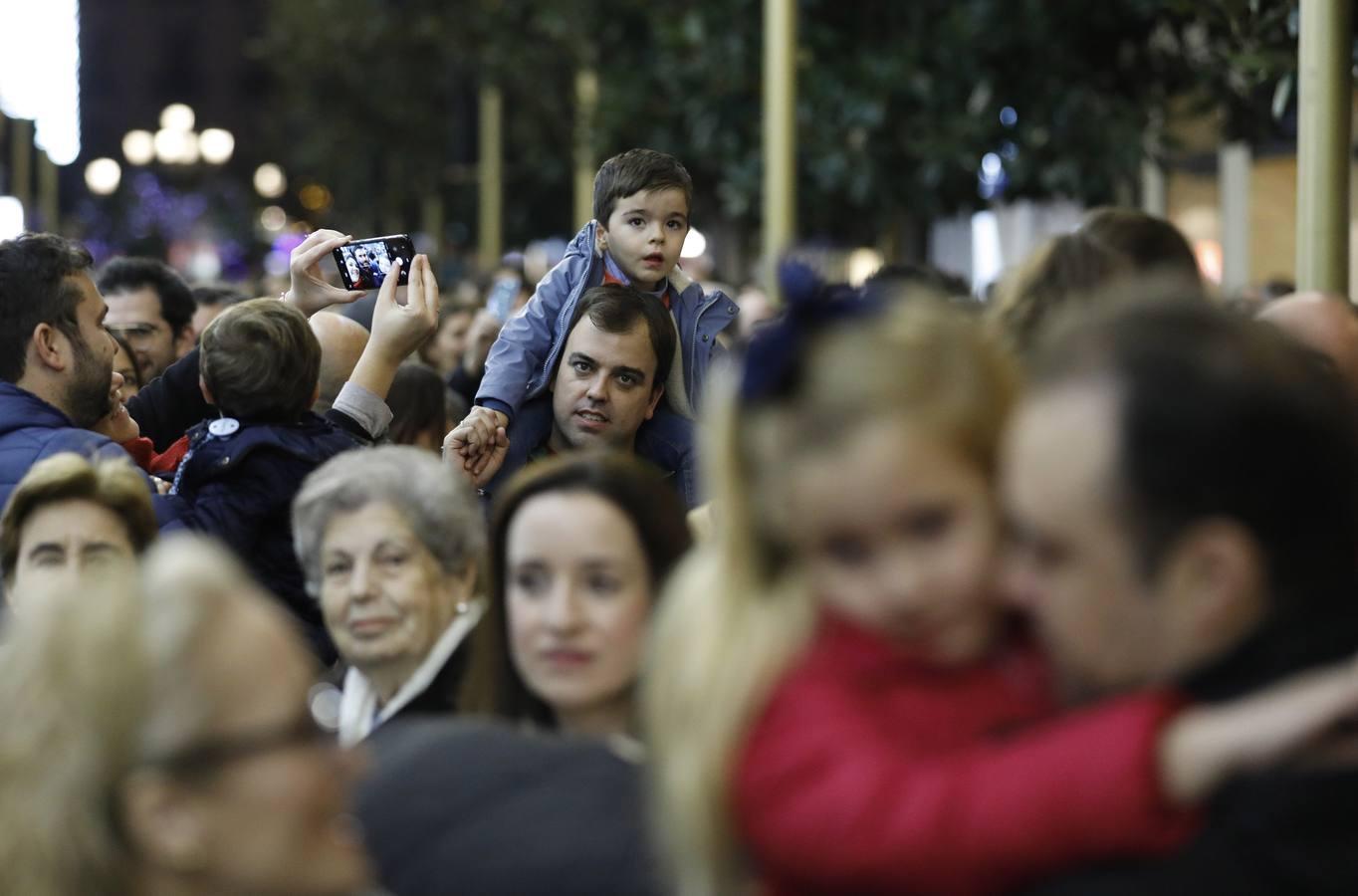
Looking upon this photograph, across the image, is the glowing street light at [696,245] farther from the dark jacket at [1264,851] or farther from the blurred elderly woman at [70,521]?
the dark jacket at [1264,851]

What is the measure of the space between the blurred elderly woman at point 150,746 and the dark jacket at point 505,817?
0.38m

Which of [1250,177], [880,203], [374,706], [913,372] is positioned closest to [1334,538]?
[913,372]

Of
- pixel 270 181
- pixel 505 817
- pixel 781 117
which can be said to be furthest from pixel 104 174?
pixel 505 817

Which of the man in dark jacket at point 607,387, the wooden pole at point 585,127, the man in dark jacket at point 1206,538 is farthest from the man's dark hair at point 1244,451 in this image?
the wooden pole at point 585,127

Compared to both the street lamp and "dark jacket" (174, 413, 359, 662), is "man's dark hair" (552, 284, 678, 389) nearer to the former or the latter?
"dark jacket" (174, 413, 359, 662)

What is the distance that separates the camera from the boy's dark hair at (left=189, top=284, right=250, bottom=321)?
33.6 ft

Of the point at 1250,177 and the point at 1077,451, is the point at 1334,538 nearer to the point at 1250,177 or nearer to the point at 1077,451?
the point at 1077,451

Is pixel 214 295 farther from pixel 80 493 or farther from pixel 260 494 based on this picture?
pixel 80 493

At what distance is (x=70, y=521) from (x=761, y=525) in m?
2.53

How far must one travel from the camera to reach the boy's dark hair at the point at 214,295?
33.6 feet

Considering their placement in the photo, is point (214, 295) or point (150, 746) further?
point (214, 295)

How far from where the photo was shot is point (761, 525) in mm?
2266

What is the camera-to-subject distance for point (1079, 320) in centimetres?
225

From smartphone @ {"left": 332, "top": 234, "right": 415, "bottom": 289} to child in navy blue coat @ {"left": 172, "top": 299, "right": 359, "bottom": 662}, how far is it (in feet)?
2.19
